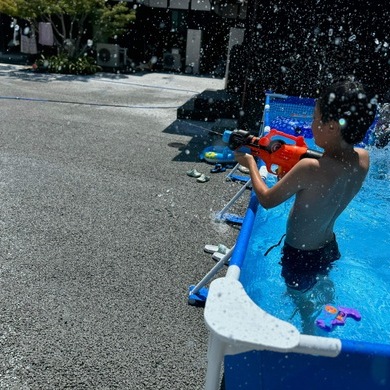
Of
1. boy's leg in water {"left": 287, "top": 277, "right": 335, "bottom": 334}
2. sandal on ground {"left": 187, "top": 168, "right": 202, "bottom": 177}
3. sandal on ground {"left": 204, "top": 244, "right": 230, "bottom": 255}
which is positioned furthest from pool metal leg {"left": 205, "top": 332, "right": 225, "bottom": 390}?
sandal on ground {"left": 187, "top": 168, "right": 202, "bottom": 177}

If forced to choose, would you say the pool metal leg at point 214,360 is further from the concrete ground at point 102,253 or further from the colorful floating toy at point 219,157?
the colorful floating toy at point 219,157

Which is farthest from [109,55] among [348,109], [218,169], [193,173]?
[348,109]

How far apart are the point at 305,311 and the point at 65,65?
1634cm

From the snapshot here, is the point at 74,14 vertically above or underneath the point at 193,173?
above

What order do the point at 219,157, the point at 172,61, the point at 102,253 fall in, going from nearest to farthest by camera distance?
1. the point at 102,253
2. the point at 219,157
3. the point at 172,61

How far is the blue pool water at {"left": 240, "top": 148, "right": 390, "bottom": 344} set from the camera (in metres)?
2.82

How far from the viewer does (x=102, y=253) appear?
12.6ft

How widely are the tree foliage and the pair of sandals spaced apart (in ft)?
41.2

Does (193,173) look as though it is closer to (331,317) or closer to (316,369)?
(331,317)

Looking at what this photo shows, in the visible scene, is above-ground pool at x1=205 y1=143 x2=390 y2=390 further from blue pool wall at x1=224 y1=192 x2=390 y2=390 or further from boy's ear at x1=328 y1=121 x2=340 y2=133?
boy's ear at x1=328 y1=121 x2=340 y2=133

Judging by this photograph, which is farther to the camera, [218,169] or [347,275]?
[218,169]

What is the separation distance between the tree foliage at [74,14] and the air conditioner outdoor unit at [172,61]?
8.55ft

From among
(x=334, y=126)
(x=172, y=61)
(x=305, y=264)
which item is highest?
(x=172, y=61)

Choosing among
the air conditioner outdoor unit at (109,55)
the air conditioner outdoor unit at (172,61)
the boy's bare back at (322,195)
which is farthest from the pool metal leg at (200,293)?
the air conditioner outdoor unit at (172,61)
